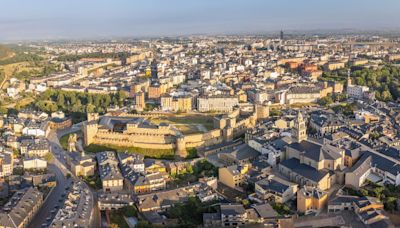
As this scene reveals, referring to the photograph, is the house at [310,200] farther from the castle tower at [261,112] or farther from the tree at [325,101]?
the tree at [325,101]

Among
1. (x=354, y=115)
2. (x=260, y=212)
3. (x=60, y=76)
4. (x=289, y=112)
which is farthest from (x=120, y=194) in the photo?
(x=60, y=76)

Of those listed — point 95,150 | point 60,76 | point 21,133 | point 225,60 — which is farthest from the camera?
point 225,60

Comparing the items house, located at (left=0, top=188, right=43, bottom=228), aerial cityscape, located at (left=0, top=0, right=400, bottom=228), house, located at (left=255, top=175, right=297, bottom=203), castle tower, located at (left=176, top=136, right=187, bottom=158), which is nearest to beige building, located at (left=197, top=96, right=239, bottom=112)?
aerial cityscape, located at (left=0, top=0, right=400, bottom=228)

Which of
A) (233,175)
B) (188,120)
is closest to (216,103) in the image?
(188,120)

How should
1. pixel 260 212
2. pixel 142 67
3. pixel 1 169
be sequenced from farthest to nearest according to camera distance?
pixel 142 67
pixel 1 169
pixel 260 212

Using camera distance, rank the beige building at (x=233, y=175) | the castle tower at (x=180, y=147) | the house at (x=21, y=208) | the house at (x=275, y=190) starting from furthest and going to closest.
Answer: the castle tower at (x=180, y=147), the beige building at (x=233, y=175), the house at (x=275, y=190), the house at (x=21, y=208)

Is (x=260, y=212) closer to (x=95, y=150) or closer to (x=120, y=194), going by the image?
(x=120, y=194)

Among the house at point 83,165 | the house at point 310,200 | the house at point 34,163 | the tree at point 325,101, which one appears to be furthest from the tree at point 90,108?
the house at point 310,200

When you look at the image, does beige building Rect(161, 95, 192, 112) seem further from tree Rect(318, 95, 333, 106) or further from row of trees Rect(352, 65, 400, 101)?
row of trees Rect(352, 65, 400, 101)

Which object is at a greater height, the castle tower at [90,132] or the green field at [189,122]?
the castle tower at [90,132]

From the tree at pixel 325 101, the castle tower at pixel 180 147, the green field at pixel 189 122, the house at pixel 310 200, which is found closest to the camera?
the house at pixel 310 200

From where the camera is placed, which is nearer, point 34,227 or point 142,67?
point 34,227
